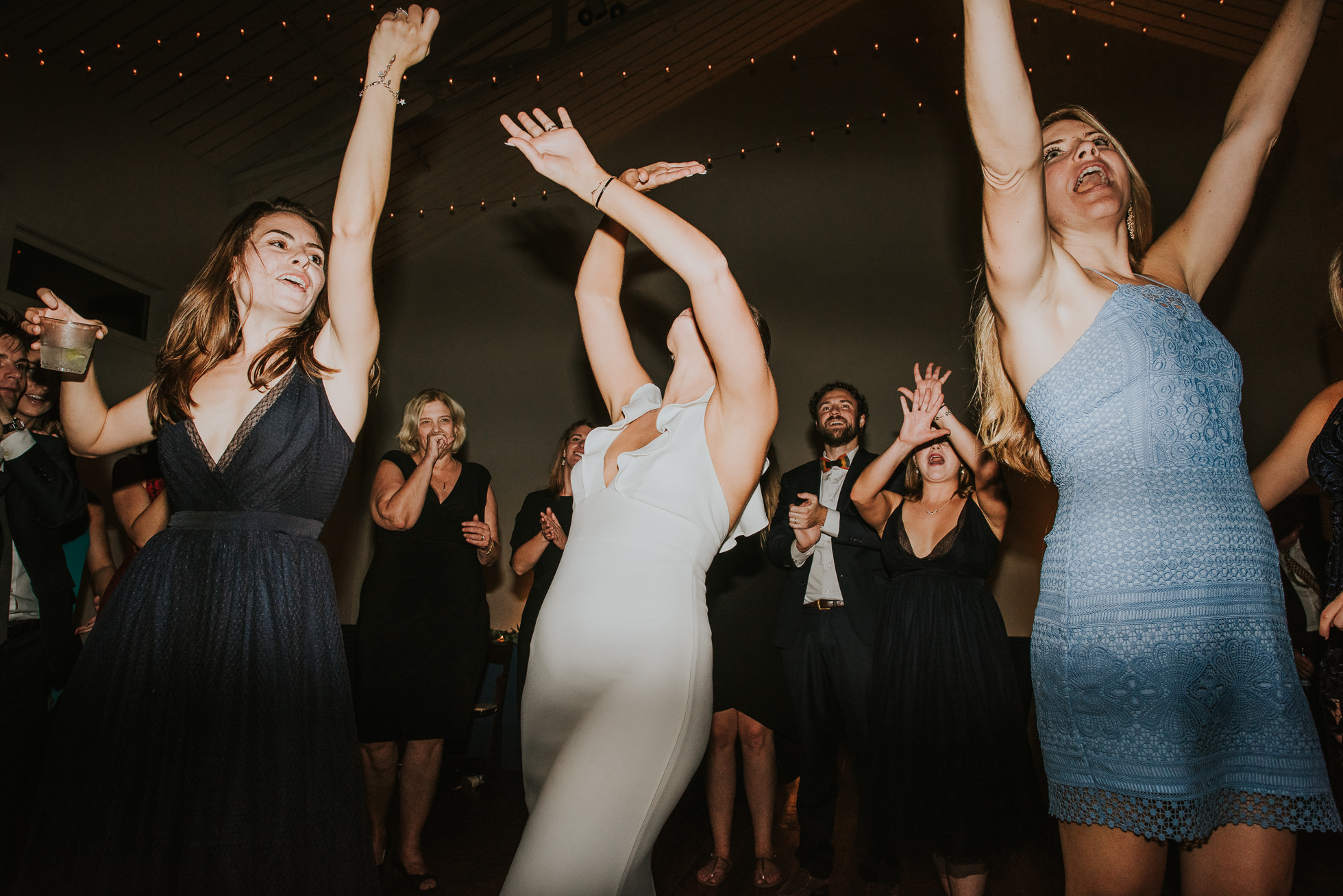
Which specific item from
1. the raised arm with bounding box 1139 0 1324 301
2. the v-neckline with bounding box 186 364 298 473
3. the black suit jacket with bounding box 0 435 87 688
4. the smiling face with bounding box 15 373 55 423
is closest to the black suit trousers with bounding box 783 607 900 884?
the raised arm with bounding box 1139 0 1324 301

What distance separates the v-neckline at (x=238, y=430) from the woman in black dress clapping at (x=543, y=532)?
1.88m

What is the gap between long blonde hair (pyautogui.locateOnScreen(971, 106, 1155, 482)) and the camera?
1.50m

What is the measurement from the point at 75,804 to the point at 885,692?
2.26 metres

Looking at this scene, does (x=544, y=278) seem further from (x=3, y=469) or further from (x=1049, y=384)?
(x=1049, y=384)

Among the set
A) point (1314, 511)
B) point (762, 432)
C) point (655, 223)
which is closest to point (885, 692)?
point (762, 432)

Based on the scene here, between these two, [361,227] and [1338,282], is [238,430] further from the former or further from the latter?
[1338,282]

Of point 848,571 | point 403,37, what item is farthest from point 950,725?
point 403,37

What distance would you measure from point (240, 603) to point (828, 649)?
7.36 ft

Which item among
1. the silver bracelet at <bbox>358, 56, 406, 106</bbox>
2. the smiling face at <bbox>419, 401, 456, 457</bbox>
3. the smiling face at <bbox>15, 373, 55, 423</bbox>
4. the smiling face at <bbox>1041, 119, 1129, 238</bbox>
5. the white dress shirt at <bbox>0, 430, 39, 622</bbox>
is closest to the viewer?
the smiling face at <bbox>1041, 119, 1129, 238</bbox>

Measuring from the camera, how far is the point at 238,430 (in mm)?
1467

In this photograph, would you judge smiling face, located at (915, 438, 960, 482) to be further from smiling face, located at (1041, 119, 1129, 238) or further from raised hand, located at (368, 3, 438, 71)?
raised hand, located at (368, 3, 438, 71)

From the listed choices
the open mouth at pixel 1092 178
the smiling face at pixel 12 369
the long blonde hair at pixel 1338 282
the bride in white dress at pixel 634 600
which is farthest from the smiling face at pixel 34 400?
the long blonde hair at pixel 1338 282

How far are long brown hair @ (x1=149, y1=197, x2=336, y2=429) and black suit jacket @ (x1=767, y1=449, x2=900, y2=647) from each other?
200 cm

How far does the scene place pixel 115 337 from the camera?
201 inches
